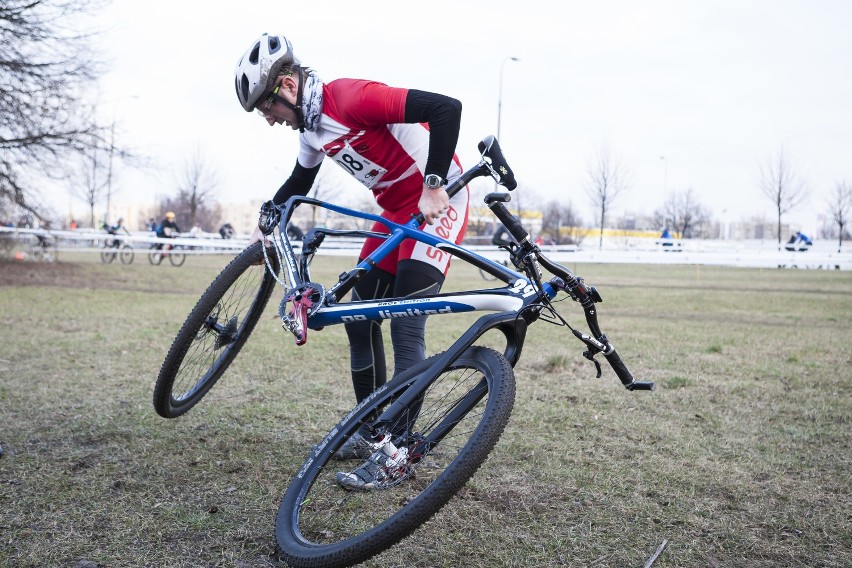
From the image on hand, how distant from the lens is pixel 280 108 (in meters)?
3.49

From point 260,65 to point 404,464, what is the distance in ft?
6.14

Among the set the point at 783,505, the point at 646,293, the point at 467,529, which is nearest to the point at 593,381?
the point at 783,505

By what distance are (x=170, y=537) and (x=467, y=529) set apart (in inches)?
48.7

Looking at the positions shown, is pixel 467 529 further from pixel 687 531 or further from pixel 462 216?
pixel 462 216

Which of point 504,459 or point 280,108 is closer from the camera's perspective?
point 280,108

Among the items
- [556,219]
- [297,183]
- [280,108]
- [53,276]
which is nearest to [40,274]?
[53,276]

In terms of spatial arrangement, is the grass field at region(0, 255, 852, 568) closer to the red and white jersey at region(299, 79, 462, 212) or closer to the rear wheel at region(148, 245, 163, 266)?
the red and white jersey at region(299, 79, 462, 212)

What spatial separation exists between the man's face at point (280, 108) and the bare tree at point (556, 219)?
49189 millimetres

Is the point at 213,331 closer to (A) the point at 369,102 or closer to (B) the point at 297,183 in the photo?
(B) the point at 297,183

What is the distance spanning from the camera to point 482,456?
8.11 ft

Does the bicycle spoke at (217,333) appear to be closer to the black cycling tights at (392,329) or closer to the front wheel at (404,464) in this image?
the black cycling tights at (392,329)

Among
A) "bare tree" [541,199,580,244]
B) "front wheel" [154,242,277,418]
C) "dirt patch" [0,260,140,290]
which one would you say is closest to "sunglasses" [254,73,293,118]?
"front wheel" [154,242,277,418]

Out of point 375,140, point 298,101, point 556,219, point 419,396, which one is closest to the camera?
point 419,396

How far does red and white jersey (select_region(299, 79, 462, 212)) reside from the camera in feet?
10.9
